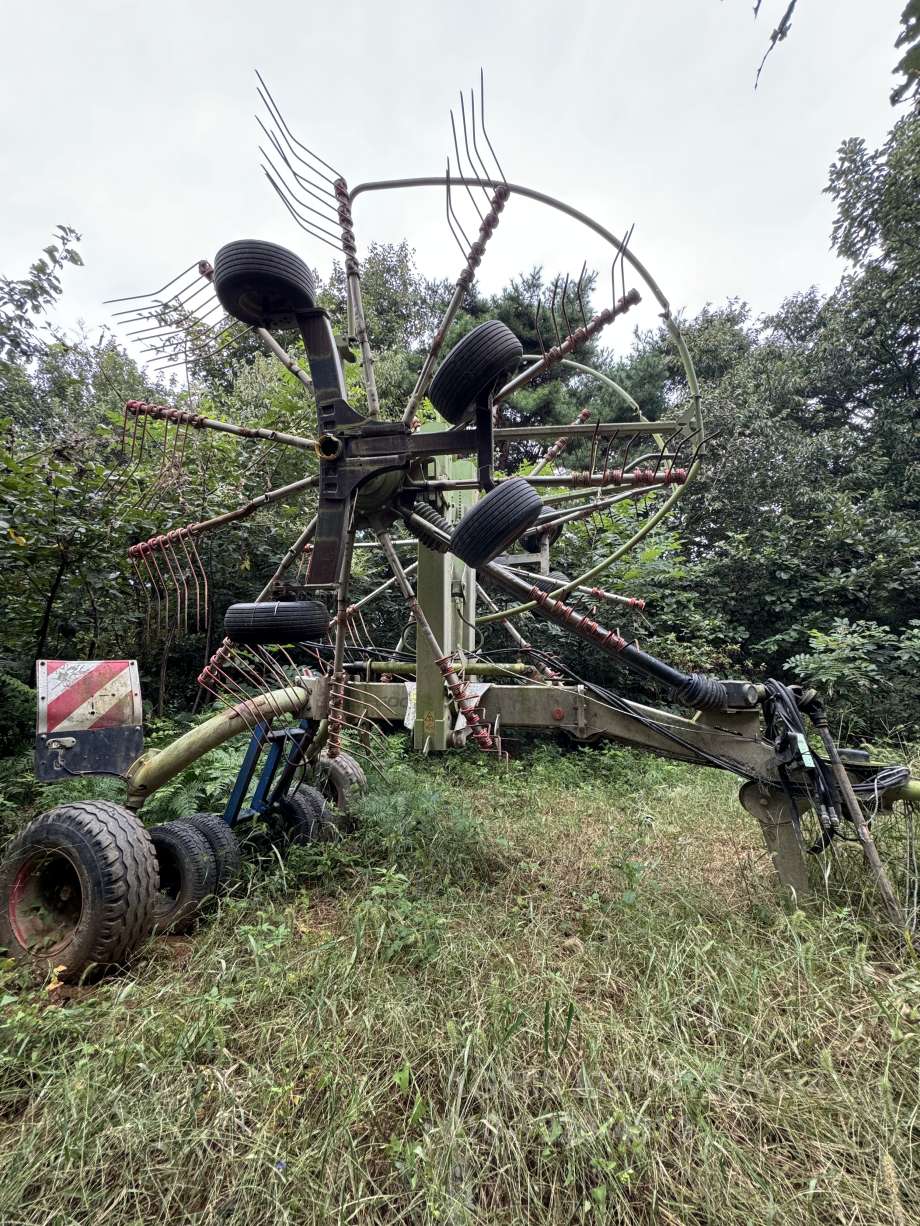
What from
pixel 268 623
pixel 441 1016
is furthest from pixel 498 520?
pixel 441 1016

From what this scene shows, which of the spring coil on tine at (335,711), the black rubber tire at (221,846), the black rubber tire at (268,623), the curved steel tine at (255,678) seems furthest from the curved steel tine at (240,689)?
the black rubber tire at (221,846)

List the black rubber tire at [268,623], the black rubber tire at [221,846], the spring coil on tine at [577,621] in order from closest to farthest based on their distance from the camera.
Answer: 1. the spring coil on tine at [577,621]
2. the black rubber tire at [268,623]
3. the black rubber tire at [221,846]

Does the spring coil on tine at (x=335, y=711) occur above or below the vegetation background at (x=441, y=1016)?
above

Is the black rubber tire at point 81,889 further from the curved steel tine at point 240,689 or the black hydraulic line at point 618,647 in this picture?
the black hydraulic line at point 618,647

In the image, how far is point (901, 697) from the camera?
861 cm

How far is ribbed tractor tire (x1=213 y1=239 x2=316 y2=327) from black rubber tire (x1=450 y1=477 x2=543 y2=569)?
1.56 m

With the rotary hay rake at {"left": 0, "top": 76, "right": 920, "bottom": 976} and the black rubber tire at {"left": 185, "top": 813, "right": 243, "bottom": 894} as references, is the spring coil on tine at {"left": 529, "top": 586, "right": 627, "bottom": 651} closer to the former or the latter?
the rotary hay rake at {"left": 0, "top": 76, "right": 920, "bottom": 976}

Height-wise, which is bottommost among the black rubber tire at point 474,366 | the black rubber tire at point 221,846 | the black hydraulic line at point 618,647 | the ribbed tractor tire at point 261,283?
the black rubber tire at point 221,846

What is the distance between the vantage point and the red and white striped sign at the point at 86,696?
129 inches

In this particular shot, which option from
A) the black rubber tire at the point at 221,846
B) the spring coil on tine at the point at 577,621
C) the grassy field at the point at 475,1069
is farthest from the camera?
the black rubber tire at the point at 221,846

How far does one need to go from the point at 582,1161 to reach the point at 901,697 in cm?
933

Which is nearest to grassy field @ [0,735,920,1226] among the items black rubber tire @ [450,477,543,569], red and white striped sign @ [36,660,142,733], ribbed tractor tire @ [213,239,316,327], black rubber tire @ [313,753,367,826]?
red and white striped sign @ [36,660,142,733]

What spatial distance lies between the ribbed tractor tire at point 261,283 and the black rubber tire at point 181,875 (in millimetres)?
2785

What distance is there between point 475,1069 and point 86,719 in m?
2.81
